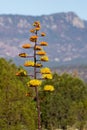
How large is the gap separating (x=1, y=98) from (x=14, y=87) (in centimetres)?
285

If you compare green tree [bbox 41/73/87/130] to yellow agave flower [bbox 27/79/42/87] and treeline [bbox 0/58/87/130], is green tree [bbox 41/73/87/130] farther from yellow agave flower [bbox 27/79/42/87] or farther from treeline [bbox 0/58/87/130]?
yellow agave flower [bbox 27/79/42/87]

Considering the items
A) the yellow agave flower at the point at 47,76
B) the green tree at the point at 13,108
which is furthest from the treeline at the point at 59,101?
the yellow agave flower at the point at 47,76

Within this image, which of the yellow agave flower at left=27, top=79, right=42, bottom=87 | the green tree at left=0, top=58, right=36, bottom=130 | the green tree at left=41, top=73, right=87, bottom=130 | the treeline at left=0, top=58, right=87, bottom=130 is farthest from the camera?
the green tree at left=41, top=73, right=87, bottom=130

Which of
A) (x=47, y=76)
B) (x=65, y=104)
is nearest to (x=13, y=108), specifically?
(x=65, y=104)

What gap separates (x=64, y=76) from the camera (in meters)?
97.2

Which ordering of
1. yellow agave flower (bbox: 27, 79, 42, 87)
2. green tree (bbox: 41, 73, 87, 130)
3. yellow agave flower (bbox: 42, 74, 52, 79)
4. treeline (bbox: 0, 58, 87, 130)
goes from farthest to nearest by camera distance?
green tree (bbox: 41, 73, 87, 130), treeline (bbox: 0, 58, 87, 130), yellow agave flower (bbox: 42, 74, 52, 79), yellow agave flower (bbox: 27, 79, 42, 87)

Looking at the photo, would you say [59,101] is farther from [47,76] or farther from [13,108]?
[47,76]

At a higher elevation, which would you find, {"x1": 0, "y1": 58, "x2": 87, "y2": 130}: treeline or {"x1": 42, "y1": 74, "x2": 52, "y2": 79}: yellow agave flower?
{"x1": 42, "y1": 74, "x2": 52, "y2": 79}: yellow agave flower

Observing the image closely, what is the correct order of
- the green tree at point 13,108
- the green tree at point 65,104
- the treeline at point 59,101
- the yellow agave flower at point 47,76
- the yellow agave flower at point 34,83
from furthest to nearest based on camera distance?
the green tree at point 65,104 < the treeline at point 59,101 < the green tree at point 13,108 < the yellow agave flower at point 47,76 < the yellow agave flower at point 34,83

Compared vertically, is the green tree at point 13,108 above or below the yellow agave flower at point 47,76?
below

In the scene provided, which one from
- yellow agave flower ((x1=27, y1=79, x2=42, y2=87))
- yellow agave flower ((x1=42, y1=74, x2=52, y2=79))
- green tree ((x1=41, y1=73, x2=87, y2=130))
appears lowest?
green tree ((x1=41, y1=73, x2=87, y2=130))

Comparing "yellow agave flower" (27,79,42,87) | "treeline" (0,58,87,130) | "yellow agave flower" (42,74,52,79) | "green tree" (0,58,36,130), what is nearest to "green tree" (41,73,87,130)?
"treeline" (0,58,87,130)

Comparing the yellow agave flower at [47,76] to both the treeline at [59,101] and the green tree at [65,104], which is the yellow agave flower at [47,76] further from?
the green tree at [65,104]

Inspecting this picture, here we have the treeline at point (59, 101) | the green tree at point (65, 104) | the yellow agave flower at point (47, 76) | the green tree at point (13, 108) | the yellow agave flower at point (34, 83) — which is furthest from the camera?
the green tree at point (65, 104)
